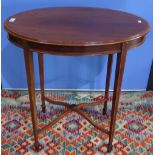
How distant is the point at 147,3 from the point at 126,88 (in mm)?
657

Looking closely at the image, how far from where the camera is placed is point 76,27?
107cm

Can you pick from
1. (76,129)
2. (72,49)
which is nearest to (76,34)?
(72,49)

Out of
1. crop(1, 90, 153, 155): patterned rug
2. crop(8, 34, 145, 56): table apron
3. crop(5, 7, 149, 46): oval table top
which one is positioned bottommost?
crop(1, 90, 153, 155): patterned rug

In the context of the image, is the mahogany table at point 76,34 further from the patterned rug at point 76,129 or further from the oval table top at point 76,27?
the patterned rug at point 76,129

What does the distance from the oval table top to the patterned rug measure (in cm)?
69

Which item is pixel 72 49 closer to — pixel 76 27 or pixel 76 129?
pixel 76 27

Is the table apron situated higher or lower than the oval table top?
lower

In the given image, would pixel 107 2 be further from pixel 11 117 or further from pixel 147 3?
pixel 11 117

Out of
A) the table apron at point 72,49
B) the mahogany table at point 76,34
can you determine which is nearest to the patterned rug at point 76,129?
the mahogany table at point 76,34

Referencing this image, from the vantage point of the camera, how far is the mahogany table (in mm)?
941

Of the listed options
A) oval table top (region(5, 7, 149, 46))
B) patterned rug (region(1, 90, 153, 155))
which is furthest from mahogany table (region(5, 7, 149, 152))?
patterned rug (region(1, 90, 153, 155))

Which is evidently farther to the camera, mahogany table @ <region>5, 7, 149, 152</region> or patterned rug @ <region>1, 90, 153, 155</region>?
patterned rug @ <region>1, 90, 153, 155</region>

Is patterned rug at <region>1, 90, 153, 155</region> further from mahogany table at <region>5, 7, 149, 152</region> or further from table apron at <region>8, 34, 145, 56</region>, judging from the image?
table apron at <region>8, 34, 145, 56</region>

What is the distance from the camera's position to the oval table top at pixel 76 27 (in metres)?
0.94
